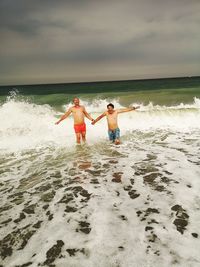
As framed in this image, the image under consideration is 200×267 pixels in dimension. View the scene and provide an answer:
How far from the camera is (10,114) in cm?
1572

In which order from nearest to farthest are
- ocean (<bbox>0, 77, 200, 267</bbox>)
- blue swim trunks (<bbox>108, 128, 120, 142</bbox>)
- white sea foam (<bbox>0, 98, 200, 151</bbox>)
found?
1. ocean (<bbox>0, 77, 200, 267</bbox>)
2. blue swim trunks (<bbox>108, 128, 120, 142</bbox>)
3. white sea foam (<bbox>0, 98, 200, 151</bbox>)

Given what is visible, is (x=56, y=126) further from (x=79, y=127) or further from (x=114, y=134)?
(x=114, y=134)

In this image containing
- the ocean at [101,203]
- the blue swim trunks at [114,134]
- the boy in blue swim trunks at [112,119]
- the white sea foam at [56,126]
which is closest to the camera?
the ocean at [101,203]

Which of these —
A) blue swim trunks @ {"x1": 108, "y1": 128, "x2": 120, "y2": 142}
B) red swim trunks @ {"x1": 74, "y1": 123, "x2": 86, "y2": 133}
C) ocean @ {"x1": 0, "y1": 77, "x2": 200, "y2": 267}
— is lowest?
ocean @ {"x1": 0, "y1": 77, "x2": 200, "y2": 267}

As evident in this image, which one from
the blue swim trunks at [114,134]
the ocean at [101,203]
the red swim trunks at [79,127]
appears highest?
the red swim trunks at [79,127]

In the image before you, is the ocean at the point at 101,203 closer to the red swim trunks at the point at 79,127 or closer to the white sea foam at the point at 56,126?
the white sea foam at the point at 56,126

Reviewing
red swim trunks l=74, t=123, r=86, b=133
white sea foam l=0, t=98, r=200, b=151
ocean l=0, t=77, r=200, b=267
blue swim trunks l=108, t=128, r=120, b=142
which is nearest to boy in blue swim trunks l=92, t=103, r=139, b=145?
blue swim trunks l=108, t=128, r=120, b=142

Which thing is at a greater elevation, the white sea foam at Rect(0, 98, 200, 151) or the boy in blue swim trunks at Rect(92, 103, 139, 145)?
the boy in blue swim trunks at Rect(92, 103, 139, 145)

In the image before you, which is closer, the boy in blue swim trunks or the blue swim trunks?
the boy in blue swim trunks

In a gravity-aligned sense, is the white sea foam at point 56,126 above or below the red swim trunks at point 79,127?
below

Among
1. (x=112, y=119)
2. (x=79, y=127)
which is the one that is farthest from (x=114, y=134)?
(x=79, y=127)

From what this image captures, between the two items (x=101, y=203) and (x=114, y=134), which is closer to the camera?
(x=101, y=203)

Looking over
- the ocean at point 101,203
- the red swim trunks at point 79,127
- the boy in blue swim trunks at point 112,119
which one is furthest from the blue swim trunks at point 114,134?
the red swim trunks at point 79,127

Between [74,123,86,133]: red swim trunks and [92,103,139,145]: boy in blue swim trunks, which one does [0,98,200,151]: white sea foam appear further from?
[92,103,139,145]: boy in blue swim trunks
